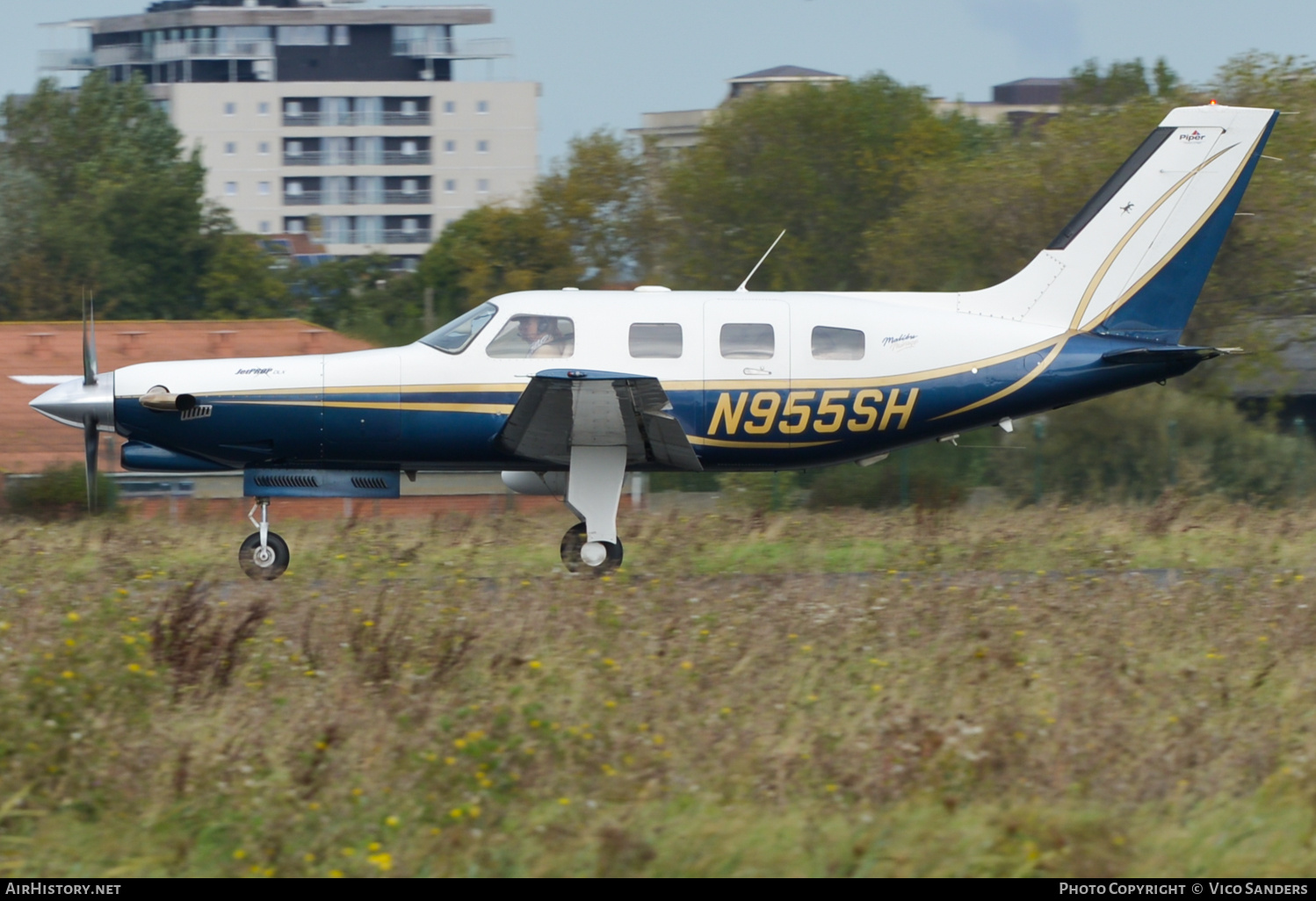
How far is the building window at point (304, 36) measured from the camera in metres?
88.6

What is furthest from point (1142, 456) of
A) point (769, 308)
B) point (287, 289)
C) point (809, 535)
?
point (287, 289)

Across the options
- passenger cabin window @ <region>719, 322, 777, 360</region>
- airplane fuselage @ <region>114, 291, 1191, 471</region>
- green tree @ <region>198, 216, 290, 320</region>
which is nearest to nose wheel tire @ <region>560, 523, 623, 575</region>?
airplane fuselage @ <region>114, 291, 1191, 471</region>

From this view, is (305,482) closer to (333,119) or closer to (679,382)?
(679,382)

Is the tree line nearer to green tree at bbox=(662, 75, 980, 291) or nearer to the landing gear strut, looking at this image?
green tree at bbox=(662, 75, 980, 291)

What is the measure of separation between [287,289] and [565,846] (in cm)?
4275

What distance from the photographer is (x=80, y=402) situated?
11672 mm

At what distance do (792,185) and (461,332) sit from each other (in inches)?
953

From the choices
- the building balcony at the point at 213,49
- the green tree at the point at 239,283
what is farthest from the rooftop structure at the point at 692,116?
the building balcony at the point at 213,49

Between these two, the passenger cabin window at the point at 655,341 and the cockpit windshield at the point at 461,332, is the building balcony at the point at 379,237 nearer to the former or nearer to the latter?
the cockpit windshield at the point at 461,332

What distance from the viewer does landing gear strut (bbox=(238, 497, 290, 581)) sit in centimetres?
1185

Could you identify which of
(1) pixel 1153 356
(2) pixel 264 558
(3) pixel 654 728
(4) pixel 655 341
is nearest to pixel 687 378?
(4) pixel 655 341

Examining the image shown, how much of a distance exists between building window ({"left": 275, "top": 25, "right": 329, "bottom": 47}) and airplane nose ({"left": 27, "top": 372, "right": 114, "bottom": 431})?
272 ft
